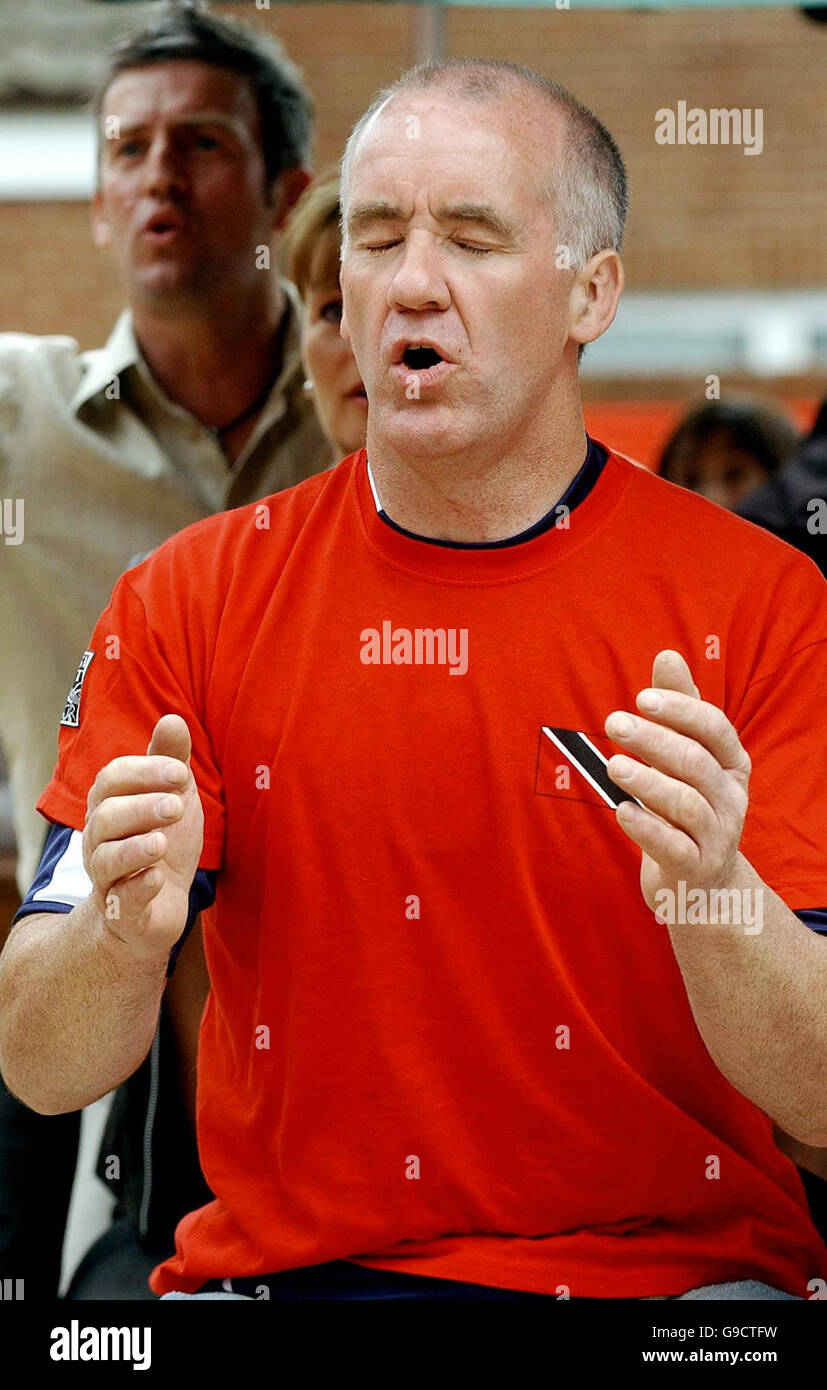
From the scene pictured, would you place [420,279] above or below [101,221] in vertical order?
below

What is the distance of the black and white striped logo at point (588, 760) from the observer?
135 cm

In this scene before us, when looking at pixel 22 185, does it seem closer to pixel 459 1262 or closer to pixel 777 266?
pixel 777 266

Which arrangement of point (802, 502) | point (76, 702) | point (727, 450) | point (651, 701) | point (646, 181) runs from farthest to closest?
point (646, 181)
point (727, 450)
point (802, 502)
point (76, 702)
point (651, 701)

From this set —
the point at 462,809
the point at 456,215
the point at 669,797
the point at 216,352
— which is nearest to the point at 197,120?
the point at 216,352

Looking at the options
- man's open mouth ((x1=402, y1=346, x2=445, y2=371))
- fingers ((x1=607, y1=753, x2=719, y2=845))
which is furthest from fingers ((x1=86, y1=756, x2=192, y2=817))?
man's open mouth ((x1=402, y1=346, x2=445, y2=371))

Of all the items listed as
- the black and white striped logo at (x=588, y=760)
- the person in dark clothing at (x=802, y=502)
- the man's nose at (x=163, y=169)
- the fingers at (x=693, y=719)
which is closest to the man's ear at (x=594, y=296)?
the black and white striped logo at (x=588, y=760)

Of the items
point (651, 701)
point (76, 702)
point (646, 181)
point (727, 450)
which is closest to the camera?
point (651, 701)

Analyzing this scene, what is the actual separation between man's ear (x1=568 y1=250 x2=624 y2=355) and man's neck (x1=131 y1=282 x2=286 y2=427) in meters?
1.04

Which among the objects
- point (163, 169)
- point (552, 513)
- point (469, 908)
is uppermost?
point (163, 169)

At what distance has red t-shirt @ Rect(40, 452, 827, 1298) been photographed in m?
1.35

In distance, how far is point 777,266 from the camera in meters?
7.61

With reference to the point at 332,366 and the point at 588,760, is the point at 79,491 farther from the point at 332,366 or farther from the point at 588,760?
the point at 588,760

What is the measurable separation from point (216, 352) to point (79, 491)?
296mm

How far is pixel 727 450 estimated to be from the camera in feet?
11.3
